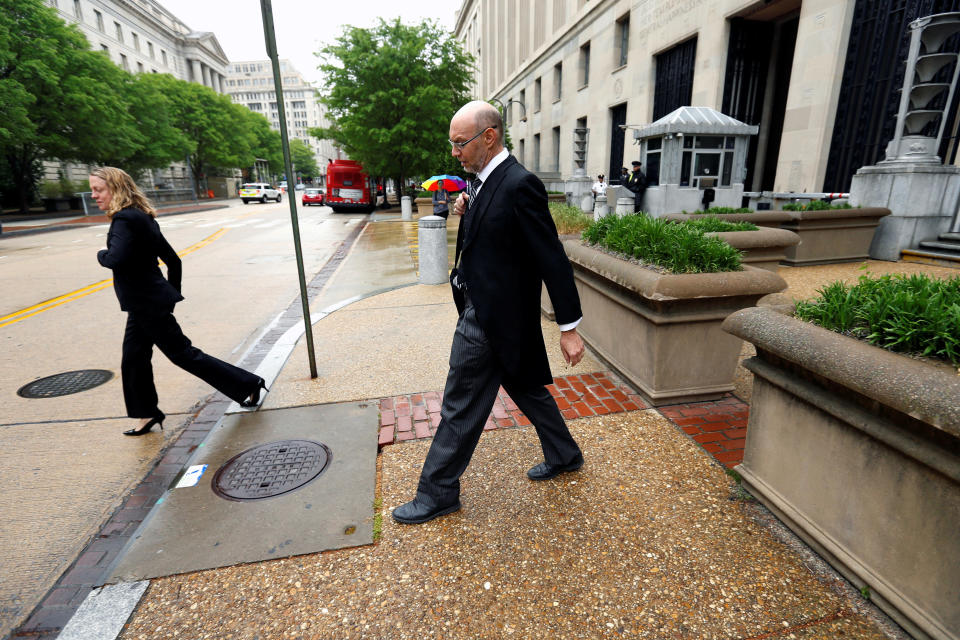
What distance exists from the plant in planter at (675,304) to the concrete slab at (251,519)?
2.20m

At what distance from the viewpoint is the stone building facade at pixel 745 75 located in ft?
40.4

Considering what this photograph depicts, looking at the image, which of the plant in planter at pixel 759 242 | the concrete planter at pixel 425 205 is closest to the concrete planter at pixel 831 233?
the plant in planter at pixel 759 242

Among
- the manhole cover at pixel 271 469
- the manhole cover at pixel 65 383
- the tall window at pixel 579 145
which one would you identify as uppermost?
the tall window at pixel 579 145

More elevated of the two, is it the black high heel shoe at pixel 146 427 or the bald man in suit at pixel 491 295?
the bald man in suit at pixel 491 295

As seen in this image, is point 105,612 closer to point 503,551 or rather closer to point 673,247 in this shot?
point 503,551

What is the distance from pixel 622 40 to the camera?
23.9 metres

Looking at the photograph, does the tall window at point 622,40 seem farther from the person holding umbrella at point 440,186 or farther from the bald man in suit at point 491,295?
the bald man in suit at point 491,295

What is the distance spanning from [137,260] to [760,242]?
6.87 meters

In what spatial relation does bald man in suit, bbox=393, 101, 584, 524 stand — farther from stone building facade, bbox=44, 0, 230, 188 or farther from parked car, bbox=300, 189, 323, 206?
stone building facade, bbox=44, 0, 230, 188

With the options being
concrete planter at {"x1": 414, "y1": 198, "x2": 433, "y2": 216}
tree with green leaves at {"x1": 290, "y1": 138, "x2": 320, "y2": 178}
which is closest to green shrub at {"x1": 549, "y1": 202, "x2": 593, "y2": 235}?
concrete planter at {"x1": 414, "y1": 198, "x2": 433, "y2": 216}

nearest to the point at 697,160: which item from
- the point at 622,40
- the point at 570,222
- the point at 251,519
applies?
the point at 570,222

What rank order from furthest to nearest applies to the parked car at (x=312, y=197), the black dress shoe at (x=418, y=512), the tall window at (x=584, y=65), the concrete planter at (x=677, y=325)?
1. the parked car at (x=312, y=197)
2. the tall window at (x=584, y=65)
3. the concrete planter at (x=677, y=325)
4. the black dress shoe at (x=418, y=512)

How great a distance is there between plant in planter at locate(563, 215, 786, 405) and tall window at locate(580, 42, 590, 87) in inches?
1062

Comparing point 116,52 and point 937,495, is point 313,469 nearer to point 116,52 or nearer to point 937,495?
point 937,495
